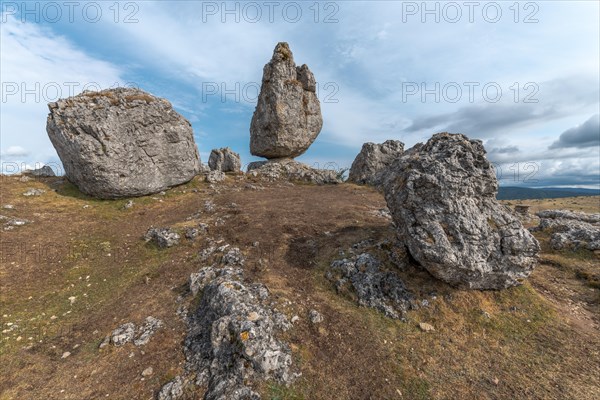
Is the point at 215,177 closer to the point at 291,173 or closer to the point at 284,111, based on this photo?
the point at 291,173

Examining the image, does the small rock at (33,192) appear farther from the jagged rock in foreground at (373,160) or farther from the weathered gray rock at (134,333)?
the jagged rock in foreground at (373,160)

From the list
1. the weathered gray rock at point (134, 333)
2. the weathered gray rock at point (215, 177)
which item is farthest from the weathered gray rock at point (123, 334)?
the weathered gray rock at point (215, 177)

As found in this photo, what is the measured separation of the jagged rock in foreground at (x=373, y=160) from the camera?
5100 centimetres

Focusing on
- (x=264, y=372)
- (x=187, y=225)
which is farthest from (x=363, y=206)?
(x=264, y=372)

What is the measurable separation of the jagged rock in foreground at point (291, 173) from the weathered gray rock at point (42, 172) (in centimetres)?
2674

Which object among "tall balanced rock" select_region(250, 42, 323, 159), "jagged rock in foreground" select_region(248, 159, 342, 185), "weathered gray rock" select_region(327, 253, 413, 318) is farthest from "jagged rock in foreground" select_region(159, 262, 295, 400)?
"tall balanced rock" select_region(250, 42, 323, 159)

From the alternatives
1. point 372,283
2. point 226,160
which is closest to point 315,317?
point 372,283

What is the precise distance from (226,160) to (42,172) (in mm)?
25650

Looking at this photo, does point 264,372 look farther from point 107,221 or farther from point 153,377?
point 107,221

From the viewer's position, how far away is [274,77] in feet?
172

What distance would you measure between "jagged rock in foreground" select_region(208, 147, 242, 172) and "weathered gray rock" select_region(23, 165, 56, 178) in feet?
76.2

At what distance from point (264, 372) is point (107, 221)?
23.4 meters

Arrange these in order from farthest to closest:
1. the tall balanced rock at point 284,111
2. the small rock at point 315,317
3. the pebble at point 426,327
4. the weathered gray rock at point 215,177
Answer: the tall balanced rock at point 284,111 → the weathered gray rock at point 215,177 → the small rock at point 315,317 → the pebble at point 426,327

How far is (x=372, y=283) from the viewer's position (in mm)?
15891
